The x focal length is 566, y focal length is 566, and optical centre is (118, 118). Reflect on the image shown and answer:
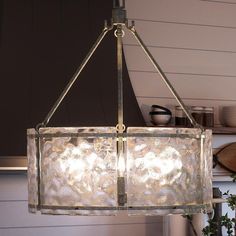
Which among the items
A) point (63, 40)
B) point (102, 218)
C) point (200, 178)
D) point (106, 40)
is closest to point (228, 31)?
point (106, 40)

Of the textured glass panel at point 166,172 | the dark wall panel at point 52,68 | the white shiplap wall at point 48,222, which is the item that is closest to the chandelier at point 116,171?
the textured glass panel at point 166,172

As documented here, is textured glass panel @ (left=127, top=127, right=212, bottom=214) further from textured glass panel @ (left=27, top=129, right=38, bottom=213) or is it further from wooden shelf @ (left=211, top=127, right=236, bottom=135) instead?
wooden shelf @ (left=211, top=127, right=236, bottom=135)

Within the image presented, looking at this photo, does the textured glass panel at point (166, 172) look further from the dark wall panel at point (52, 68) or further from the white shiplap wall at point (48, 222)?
the white shiplap wall at point (48, 222)

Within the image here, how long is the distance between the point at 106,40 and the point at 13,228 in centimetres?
94

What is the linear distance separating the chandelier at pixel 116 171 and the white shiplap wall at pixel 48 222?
4.91 feet

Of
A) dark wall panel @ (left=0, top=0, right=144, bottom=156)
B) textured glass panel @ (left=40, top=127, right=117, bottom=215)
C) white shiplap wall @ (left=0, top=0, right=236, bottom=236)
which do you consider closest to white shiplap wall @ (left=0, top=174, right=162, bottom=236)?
white shiplap wall @ (left=0, top=0, right=236, bottom=236)

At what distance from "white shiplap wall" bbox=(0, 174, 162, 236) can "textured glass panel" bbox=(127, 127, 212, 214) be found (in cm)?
159

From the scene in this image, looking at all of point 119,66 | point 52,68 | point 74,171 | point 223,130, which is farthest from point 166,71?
point 74,171

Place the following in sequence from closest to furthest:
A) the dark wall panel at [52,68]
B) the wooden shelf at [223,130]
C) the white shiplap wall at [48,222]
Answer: the dark wall panel at [52,68]
the white shiplap wall at [48,222]
the wooden shelf at [223,130]

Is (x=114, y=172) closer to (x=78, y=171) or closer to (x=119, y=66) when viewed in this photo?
(x=78, y=171)

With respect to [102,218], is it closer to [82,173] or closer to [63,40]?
[63,40]

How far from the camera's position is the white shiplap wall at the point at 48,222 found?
8.35 ft

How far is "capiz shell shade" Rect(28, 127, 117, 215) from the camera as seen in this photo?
103 cm

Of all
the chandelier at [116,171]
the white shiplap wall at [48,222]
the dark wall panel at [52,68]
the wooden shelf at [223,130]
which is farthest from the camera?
the wooden shelf at [223,130]
